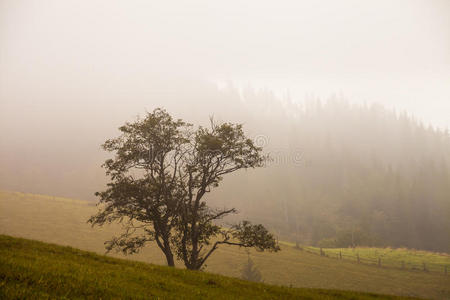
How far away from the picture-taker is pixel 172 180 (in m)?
26.2

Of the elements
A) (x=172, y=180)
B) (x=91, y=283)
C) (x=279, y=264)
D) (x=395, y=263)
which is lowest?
(x=279, y=264)

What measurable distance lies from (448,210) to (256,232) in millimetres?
161512

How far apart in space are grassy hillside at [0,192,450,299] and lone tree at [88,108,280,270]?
33072mm

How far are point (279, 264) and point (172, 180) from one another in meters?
44.7

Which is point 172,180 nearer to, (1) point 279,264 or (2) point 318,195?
(1) point 279,264

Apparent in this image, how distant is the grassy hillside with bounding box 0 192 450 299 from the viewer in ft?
169

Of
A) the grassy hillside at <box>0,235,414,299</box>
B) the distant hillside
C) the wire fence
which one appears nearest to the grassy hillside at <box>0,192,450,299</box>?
the wire fence

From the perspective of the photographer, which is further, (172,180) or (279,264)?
(279,264)

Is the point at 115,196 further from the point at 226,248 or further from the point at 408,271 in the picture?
the point at 408,271

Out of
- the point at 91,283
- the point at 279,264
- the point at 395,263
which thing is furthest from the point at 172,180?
the point at 395,263

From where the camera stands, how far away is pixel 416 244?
401 ft

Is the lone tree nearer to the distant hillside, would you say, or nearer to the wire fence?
the wire fence

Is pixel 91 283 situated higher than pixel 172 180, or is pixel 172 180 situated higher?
pixel 172 180

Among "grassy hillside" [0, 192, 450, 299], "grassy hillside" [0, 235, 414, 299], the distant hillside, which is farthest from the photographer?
the distant hillside
